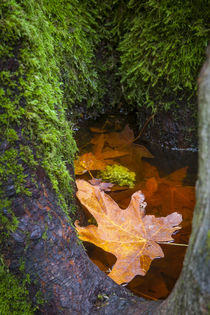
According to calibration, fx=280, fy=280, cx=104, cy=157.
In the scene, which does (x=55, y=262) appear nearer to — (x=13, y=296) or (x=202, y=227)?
(x=13, y=296)

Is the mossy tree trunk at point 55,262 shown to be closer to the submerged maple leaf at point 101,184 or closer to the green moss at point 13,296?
the green moss at point 13,296

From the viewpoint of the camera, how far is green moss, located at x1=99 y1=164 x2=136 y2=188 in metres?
2.16

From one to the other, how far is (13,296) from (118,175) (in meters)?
1.25

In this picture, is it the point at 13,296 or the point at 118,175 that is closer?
the point at 13,296

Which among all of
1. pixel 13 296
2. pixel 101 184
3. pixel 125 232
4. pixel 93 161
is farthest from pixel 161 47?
pixel 13 296

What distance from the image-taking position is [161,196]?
203cm

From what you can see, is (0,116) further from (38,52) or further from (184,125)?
(184,125)

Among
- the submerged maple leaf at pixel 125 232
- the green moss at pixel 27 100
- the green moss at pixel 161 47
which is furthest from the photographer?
the green moss at pixel 161 47

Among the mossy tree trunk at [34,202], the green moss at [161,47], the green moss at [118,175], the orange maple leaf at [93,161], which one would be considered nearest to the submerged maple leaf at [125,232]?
the mossy tree trunk at [34,202]

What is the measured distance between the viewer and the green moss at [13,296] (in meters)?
1.12

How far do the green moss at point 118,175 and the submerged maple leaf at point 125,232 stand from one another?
0.43 meters

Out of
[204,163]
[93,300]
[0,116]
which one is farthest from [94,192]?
[204,163]

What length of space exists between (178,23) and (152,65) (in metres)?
0.40

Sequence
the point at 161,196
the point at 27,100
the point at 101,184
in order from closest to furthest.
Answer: the point at 27,100, the point at 161,196, the point at 101,184
